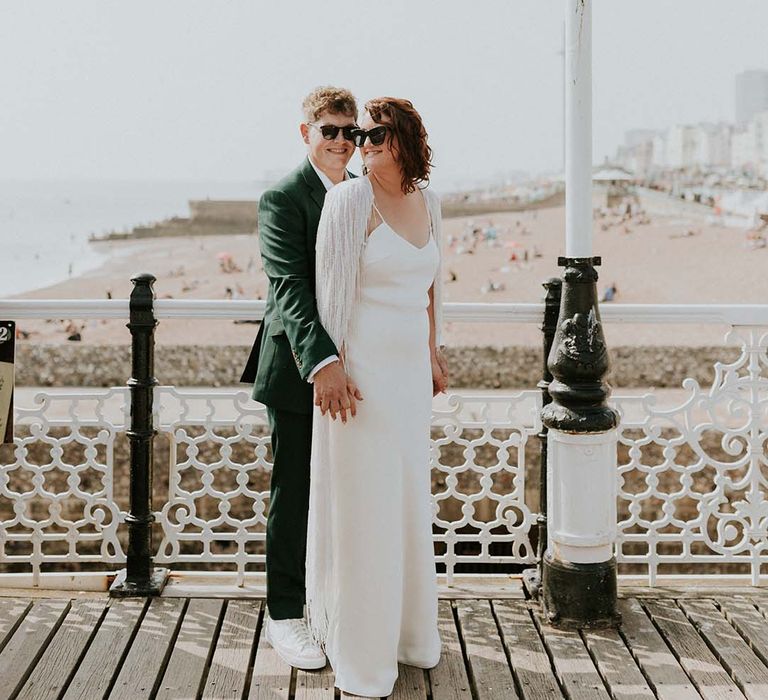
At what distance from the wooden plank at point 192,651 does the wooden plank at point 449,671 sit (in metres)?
0.73

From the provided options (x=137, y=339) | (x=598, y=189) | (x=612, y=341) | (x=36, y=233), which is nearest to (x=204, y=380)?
(x=612, y=341)

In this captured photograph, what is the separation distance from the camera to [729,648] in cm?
325

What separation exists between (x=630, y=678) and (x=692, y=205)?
7011 cm

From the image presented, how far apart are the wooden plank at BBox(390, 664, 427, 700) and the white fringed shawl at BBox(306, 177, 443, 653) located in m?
0.26

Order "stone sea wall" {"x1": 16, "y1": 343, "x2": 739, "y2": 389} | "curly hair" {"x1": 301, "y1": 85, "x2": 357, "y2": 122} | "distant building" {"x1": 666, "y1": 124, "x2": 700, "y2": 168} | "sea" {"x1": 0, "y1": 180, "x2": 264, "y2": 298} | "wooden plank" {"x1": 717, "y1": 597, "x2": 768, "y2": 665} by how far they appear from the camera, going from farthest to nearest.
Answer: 1. "distant building" {"x1": 666, "y1": 124, "x2": 700, "y2": 168}
2. "sea" {"x1": 0, "y1": 180, "x2": 264, "y2": 298}
3. "stone sea wall" {"x1": 16, "y1": 343, "x2": 739, "y2": 389}
4. "wooden plank" {"x1": 717, "y1": 597, "x2": 768, "y2": 665}
5. "curly hair" {"x1": 301, "y1": 85, "x2": 357, "y2": 122}

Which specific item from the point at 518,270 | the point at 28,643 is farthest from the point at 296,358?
the point at 518,270

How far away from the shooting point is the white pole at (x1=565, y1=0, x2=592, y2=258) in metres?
3.43

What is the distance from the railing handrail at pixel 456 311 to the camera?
3.76 meters

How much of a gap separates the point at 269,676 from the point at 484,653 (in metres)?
0.72

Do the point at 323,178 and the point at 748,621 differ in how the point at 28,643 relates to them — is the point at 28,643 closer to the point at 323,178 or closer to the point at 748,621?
the point at 323,178

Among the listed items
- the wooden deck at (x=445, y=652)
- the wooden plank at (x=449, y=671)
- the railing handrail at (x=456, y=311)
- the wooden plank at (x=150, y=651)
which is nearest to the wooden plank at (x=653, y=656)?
the wooden deck at (x=445, y=652)

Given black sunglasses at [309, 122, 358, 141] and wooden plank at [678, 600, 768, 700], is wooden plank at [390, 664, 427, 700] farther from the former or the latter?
black sunglasses at [309, 122, 358, 141]

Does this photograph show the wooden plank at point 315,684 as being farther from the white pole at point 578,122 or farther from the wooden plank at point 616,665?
the white pole at point 578,122

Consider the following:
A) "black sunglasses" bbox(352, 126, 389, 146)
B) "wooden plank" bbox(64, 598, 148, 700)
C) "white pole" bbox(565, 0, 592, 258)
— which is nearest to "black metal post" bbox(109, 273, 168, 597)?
"wooden plank" bbox(64, 598, 148, 700)
